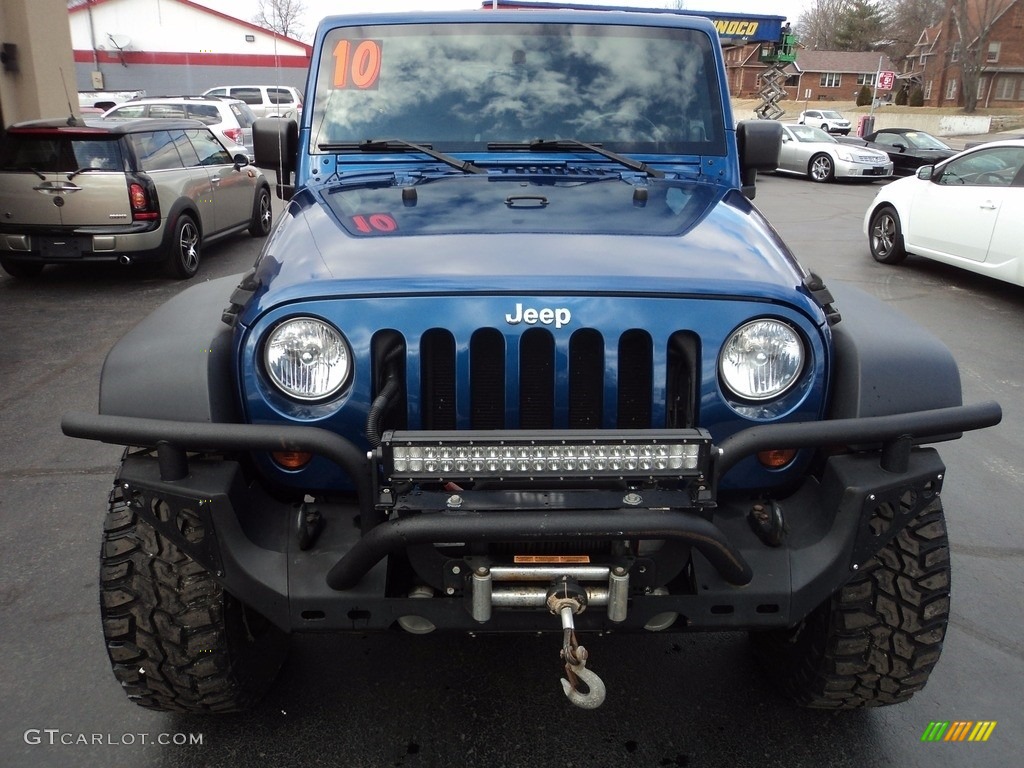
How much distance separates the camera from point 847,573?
214 cm

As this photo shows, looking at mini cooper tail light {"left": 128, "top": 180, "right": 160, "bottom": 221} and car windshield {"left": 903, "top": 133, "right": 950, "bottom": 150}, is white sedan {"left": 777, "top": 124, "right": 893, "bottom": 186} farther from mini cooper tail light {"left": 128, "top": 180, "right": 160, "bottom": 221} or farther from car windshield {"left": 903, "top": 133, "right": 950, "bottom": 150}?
mini cooper tail light {"left": 128, "top": 180, "right": 160, "bottom": 221}

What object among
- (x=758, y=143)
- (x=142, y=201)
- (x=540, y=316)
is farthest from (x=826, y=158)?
(x=540, y=316)

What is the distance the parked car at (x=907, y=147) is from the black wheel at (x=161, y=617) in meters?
21.5

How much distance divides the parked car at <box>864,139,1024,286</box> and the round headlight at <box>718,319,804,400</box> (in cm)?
701

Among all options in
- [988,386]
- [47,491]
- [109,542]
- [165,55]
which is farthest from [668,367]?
[165,55]

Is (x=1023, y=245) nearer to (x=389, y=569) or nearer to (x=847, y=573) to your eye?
(x=847, y=573)

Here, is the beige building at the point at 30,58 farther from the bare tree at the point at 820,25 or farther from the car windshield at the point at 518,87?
the bare tree at the point at 820,25

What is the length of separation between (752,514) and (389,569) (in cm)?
94

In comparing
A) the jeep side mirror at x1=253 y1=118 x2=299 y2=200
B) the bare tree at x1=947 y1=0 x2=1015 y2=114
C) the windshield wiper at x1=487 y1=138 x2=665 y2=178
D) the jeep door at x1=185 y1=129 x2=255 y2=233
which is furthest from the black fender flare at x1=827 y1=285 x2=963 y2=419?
the bare tree at x1=947 y1=0 x2=1015 y2=114

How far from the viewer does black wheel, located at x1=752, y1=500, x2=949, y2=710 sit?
233 cm

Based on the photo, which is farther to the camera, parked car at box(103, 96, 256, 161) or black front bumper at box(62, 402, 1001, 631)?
parked car at box(103, 96, 256, 161)

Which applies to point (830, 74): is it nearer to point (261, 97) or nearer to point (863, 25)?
point (863, 25)

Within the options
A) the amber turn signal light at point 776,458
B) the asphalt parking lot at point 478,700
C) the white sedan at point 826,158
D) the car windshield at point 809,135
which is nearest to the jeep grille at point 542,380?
the amber turn signal light at point 776,458

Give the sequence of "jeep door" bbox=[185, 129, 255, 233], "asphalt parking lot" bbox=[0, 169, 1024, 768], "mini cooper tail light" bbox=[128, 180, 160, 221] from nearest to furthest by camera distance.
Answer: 1. "asphalt parking lot" bbox=[0, 169, 1024, 768]
2. "mini cooper tail light" bbox=[128, 180, 160, 221]
3. "jeep door" bbox=[185, 129, 255, 233]
